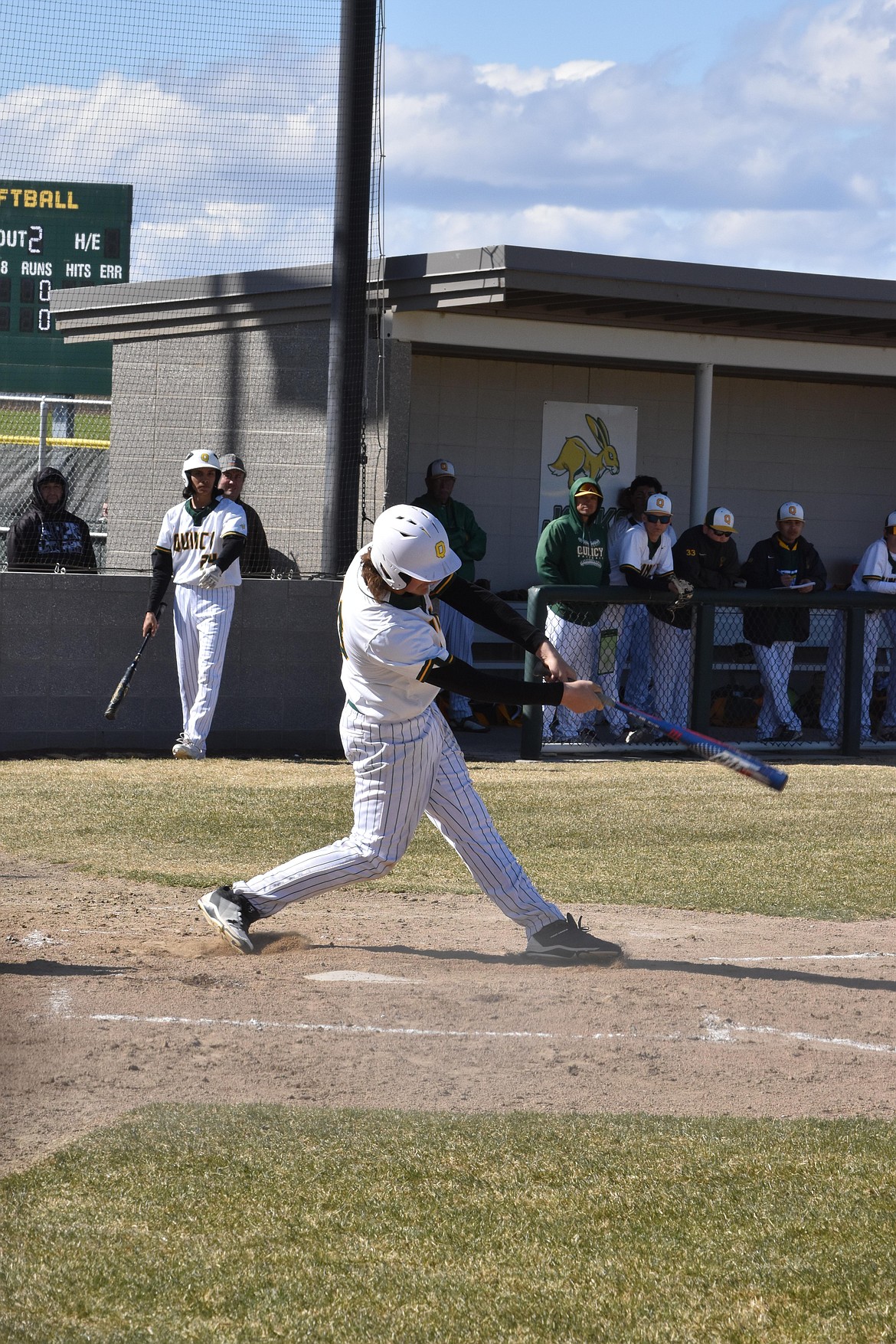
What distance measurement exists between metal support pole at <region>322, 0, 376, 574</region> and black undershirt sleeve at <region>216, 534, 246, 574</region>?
1071 mm

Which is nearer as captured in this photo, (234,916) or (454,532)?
(234,916)

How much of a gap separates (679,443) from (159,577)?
571 centimetres

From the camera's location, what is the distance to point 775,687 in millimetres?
11594

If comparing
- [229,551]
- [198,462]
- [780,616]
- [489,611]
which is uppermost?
[198,462]

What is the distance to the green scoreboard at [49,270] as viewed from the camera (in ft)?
45.4

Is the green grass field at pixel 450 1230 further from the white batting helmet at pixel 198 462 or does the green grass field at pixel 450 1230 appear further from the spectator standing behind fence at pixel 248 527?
the spectator standing behind fence at pixel 248 527

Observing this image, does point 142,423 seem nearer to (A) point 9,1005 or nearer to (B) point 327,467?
(B) point 327,467

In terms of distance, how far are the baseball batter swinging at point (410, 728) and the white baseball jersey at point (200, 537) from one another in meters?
5.05

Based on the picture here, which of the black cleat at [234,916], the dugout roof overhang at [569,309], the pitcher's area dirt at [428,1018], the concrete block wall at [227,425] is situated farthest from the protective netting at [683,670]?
the black cleat at [234,916]

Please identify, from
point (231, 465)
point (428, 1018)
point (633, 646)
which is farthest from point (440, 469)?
point (428, 1018)

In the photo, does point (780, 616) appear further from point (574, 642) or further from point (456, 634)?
point (456, 634)

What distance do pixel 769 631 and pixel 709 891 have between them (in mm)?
4805

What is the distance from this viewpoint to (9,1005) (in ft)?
15.9

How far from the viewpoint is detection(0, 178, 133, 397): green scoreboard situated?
13.8 meters
